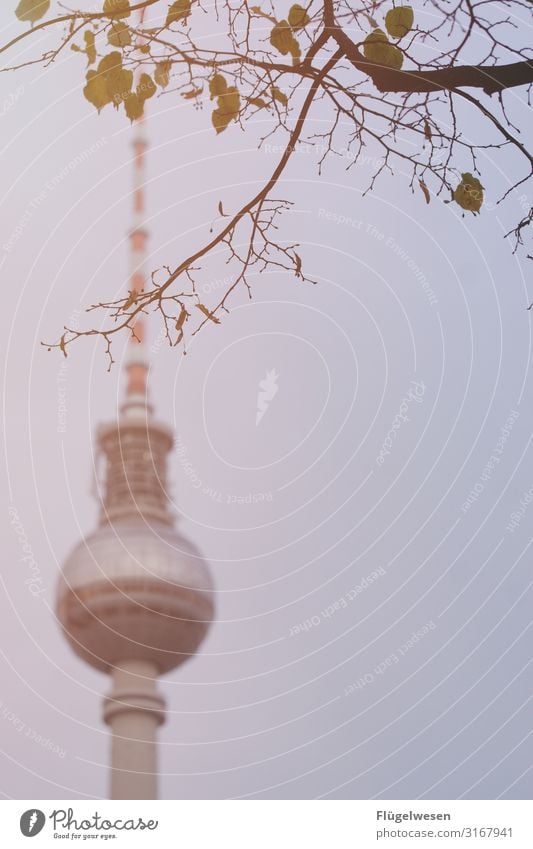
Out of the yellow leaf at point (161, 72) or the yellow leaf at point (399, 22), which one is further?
the yellow leaf at point (161, 72)

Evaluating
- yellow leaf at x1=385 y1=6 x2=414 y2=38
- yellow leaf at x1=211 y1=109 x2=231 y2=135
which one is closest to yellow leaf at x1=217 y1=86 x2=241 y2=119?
yellow leaf at x1=211 y1=109 x2=231 y2=135

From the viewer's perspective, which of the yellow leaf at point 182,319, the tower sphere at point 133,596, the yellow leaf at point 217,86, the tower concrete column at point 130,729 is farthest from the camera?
the tower sphere at point 133,596

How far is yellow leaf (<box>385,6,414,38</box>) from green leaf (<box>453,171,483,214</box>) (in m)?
0.37

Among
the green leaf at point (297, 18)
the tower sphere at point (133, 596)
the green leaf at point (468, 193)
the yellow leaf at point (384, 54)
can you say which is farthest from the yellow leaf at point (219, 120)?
the tower sphere at point (133, 596)

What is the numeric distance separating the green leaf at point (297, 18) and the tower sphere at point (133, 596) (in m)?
1.55

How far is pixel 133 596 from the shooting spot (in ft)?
52.7

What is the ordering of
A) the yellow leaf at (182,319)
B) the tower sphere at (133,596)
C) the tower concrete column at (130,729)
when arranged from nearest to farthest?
the yellow leaf at (182,319)
the tower concrete column at (130,729)
the tower sphere at (133,596)

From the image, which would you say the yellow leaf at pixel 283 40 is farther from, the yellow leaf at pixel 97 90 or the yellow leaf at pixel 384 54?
the yellow leaf at pixel 97 90

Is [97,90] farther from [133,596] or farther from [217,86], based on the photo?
[133,596]

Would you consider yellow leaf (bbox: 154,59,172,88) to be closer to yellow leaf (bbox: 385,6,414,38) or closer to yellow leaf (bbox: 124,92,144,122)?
yellow leaf (bbox: 124,92,144,122)

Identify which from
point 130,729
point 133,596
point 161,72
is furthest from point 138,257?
point 133,596

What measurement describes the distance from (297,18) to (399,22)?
0.26 m

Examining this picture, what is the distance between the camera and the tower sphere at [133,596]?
405cm

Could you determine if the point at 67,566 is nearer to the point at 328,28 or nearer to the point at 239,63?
the point at 239,63
